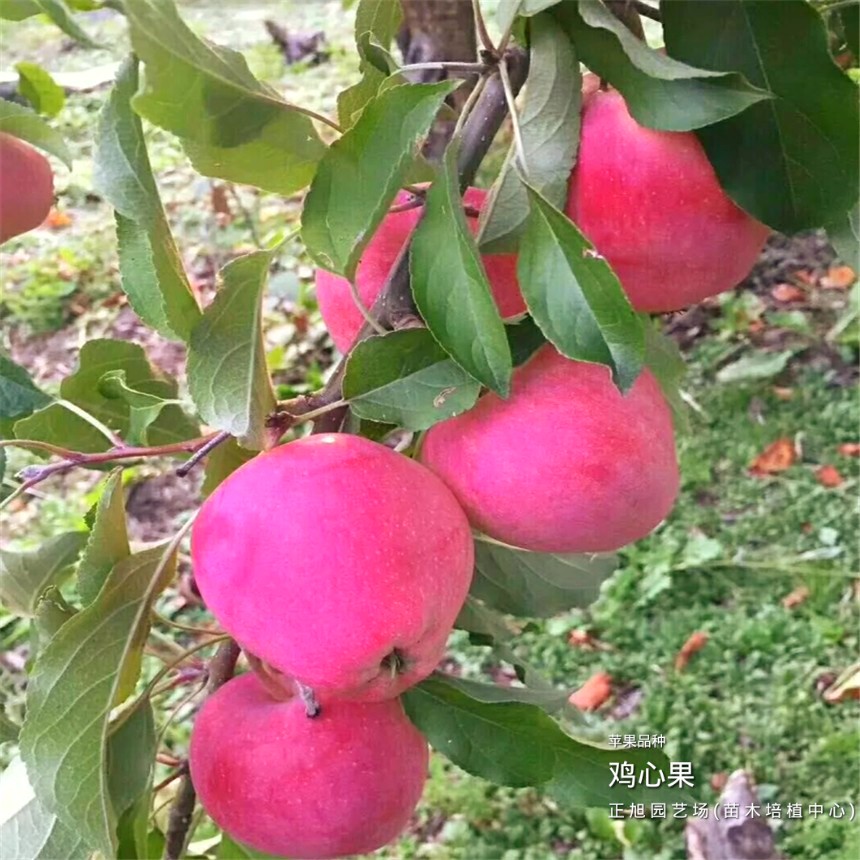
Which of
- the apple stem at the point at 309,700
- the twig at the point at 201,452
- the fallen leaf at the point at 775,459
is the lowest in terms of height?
the fallen leaf at the point at 775,459

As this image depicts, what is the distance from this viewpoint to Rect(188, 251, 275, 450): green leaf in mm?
514

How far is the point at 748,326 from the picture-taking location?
6.07 ft

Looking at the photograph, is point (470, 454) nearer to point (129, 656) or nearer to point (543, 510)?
point (543, 510)

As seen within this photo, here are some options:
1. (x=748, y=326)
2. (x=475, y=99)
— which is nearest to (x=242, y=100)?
(x=475, y=99)

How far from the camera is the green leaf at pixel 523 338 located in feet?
1.68

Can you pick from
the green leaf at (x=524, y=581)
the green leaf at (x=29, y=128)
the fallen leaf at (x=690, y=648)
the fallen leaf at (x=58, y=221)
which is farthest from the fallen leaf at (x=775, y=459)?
the fallen leaf at (x=58, y=221)

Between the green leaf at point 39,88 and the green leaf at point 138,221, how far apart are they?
1.06 feet

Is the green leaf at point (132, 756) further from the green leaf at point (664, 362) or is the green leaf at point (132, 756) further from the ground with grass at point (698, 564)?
the green leaf at point (664, 362)

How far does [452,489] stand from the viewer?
54 cm

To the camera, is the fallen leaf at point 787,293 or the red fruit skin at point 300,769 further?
the fallen leaf at point 787,293

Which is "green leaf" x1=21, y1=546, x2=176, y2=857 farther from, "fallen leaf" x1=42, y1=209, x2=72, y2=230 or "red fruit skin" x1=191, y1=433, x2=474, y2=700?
"fallen leaf" x1=42, y1=209, x2=72, y2=230

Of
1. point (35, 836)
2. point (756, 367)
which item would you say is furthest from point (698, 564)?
point (35, 836)

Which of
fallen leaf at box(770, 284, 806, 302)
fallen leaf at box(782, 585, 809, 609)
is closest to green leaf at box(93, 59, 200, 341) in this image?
fallen leaf at box(782, 585, 809, 609)

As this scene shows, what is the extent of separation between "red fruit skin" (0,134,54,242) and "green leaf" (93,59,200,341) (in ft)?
0.76
